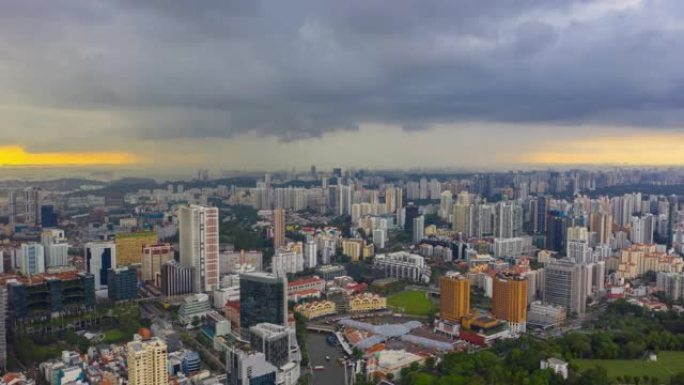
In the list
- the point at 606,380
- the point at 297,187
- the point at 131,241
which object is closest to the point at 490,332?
the point at 606,380

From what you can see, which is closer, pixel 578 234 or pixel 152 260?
pixel 152 260

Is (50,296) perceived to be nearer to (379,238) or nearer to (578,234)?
(379,238)

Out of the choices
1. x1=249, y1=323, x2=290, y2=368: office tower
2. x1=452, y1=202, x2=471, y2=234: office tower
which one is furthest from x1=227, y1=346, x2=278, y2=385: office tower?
x1=452, y1=202, x2=471, y2=234: office tower

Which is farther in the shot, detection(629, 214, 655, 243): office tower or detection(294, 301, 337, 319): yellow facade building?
detection(629, 214, 655, 243): office tower

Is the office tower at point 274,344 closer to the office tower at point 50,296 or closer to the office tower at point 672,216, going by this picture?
the office tower at point 50,296

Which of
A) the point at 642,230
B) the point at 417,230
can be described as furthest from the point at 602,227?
the point at 417,230

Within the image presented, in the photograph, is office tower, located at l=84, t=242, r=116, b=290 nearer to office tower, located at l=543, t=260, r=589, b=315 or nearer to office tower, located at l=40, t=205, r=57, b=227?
office tower, located at l=40, t=205, r=57, b=227
